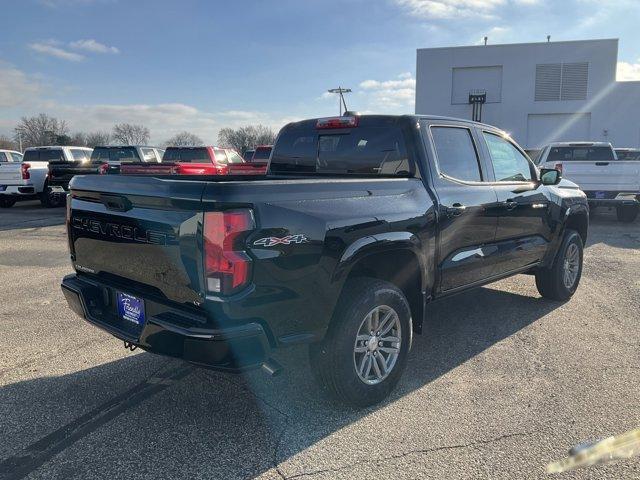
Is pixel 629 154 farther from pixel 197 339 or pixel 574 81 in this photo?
pixel 574 81

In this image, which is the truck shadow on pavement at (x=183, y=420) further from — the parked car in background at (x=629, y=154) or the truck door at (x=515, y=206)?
the parked car in background at (x=629, y=154)

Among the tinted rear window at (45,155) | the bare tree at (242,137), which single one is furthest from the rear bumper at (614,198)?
the bare tree at (242,137)

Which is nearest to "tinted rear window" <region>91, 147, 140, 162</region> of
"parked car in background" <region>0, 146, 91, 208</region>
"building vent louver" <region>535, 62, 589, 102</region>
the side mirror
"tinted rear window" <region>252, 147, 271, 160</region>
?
"parked car in background" <region>0, 146, 91, 208</region>

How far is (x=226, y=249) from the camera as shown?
101 inches

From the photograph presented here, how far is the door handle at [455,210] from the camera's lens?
12.9 ft

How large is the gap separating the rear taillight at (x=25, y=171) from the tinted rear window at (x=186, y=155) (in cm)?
421

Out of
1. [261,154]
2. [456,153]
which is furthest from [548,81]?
[456,153]

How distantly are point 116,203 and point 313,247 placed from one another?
1.26 m

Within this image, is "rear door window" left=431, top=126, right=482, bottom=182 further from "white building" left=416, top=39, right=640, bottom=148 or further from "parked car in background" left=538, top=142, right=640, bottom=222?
"white building" left=416, top=39, right=640, bottom=148

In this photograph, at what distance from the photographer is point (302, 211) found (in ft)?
9.33

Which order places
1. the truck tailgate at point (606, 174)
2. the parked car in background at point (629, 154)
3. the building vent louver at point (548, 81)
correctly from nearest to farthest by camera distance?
1. the truck tailgate at point (606, 174)
2. the parked car in background at point (629, 154)
3. the building vent louver at point (548, 81)

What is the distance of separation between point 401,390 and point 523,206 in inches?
93.2

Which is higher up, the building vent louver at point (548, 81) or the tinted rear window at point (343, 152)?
the building vent louver at point (548, 81)

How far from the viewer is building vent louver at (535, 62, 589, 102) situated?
127ft
